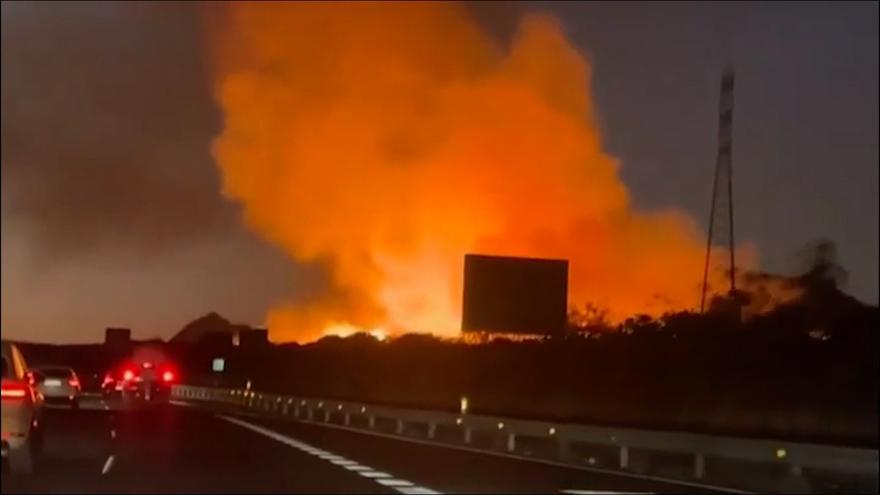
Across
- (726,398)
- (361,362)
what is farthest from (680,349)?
(361,362)

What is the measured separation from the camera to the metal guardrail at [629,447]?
21078 millimetres

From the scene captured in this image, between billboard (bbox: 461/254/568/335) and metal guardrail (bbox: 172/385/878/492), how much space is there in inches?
109

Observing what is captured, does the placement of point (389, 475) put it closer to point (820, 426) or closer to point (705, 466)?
point (705, 466)

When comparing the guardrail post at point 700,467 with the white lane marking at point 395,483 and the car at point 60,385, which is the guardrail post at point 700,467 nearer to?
the white lane marking at point 395,483

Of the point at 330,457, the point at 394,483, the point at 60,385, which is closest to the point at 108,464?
the point at 330,457

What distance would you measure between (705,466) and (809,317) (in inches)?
283

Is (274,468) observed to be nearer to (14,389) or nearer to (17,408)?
(17,408)

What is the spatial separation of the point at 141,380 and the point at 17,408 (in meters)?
46.1

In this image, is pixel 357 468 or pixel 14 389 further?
pixel 357 468

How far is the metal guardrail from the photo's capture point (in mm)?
21078

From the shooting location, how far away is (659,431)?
26.1 m

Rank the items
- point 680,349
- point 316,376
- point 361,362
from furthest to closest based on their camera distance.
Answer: point 316,376
point 361,362
point 680,349

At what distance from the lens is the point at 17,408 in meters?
19.0

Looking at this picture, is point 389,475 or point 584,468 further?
point 584,468
